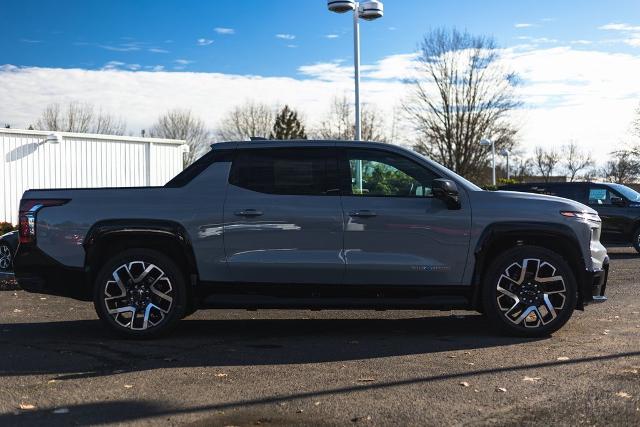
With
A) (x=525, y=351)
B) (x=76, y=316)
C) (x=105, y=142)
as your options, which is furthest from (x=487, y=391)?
(x=105, y=142)

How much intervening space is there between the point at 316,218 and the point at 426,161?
1.17 metres

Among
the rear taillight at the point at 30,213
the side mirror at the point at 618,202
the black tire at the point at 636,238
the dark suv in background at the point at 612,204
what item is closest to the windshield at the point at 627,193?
the dark suv in background at the point at 612,204

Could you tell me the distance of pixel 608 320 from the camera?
8.12 m

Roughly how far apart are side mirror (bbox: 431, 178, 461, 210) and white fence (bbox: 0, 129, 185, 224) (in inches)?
801

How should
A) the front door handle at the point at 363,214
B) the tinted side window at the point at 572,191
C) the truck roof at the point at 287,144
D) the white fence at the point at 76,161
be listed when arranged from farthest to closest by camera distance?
1. the white fence at the point at 76,161
2. the tinted side window at the point at 572,191
3. the truck roof at the point at 287,144
4. the front door handle at the point at 363,214

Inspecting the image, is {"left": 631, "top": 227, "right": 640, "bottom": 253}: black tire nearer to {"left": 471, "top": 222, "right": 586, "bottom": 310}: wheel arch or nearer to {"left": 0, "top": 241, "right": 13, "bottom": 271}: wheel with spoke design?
{"left": 471, "top": 222, "right": 586, "bottom": 310}: wheel arch

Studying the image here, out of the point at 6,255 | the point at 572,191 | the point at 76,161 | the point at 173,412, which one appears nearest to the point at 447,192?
the point at 173,412

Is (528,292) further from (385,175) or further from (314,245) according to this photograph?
(314,245)

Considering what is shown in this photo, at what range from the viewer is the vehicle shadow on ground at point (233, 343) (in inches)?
244

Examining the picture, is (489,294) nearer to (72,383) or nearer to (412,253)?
(412,253)

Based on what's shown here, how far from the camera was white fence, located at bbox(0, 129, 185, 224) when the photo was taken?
24625mm

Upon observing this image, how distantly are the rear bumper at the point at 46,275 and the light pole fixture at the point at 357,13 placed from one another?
445 inches

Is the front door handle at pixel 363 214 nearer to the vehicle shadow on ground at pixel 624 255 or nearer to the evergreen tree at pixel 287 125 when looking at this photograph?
the vehicle shadow on ground at pixel 624 255

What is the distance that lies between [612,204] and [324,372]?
13.1 m
